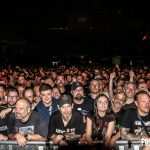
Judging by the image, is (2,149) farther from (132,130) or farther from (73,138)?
(132,130)

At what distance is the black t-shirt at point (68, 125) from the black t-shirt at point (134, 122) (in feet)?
2.39

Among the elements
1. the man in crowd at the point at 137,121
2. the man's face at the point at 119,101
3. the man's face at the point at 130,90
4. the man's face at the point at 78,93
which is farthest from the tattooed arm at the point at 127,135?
the man's face at the point at 130,90

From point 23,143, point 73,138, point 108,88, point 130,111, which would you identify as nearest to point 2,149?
point 23,143

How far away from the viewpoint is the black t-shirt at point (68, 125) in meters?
5.99

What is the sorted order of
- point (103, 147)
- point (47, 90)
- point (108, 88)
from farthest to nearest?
1. point (108, 88)
2. point (47, 90)
3. point (103, 147)

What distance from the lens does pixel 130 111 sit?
634 cm

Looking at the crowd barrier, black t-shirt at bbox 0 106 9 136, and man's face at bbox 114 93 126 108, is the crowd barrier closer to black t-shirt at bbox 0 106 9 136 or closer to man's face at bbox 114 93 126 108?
black t-shirt at bbox 0 106 9 136

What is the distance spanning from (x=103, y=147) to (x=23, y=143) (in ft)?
3.71

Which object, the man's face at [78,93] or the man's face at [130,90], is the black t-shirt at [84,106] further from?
the man's face at [130,90]

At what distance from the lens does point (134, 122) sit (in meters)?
6.19

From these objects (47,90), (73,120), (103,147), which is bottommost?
(103,147)

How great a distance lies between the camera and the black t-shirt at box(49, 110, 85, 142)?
19.6 ft

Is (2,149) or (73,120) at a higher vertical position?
(73,120)

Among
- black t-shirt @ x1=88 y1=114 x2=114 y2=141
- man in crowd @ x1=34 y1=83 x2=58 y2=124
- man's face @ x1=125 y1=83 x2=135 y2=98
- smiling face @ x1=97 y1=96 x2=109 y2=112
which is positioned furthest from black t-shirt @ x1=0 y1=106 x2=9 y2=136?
man's face @ x1=125 y1=83 x2=135 y2=98
